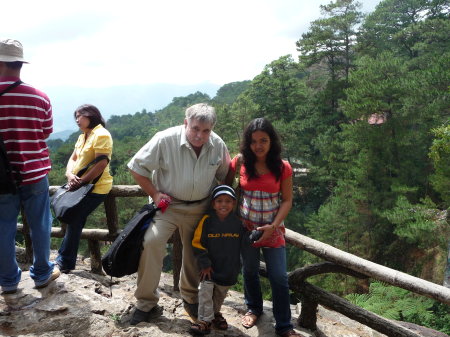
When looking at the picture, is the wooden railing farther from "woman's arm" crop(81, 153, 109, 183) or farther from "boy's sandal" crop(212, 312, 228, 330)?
"boy's sandal" crop(212, 312, 228, 330)

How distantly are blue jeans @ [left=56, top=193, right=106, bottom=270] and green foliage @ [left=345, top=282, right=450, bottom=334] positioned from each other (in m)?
6.53

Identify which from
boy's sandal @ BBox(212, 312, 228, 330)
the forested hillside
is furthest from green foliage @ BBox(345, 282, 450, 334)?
boy's sandal @ BBox(212, 312, 228, 330)

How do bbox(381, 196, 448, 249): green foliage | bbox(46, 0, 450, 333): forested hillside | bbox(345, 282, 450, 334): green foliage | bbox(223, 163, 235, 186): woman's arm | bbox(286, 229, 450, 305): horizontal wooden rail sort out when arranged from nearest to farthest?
bbox(286, 229, 450, 305): horizontal wooden rail
bbox(223, 163, 235, 186): woman's arm
bbox(345, 282, 450, 334): green foliage
bbox(381, 196, 448, 249): green foliage
bbox(46, 0, 450, 333): forested hillside

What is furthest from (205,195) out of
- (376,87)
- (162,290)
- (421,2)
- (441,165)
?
(421,2)

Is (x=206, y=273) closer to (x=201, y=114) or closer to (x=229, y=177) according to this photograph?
(x=229, y=177)

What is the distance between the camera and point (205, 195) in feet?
7.98

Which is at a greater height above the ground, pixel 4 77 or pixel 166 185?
pixel 4 77

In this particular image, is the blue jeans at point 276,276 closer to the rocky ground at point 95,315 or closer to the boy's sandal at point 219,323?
the rocky ground at point 95,315

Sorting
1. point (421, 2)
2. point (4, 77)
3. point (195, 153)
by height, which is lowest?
point (195, 153)

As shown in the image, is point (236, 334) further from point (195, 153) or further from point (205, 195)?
point (195, 153)

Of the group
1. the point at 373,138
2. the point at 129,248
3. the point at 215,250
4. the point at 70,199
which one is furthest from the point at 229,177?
the point at 373,138

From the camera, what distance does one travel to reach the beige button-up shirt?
2.33 meters

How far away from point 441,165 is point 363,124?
4.52 m

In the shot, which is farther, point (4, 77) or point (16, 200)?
point (16, 200)
